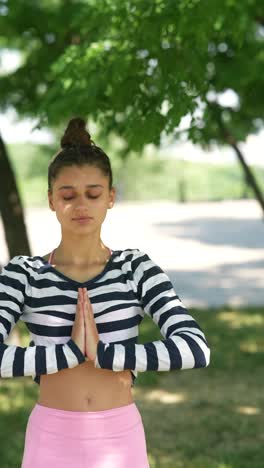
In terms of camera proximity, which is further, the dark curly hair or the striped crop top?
the dark curly hair

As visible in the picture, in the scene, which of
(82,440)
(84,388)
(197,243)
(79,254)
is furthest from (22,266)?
(197,243)

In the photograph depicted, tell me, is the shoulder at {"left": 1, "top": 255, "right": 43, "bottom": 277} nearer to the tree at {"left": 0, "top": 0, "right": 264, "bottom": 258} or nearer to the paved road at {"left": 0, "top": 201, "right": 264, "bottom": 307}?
the tree at {"left": 0, "top": 0, "right": 264, "bottom": 258}

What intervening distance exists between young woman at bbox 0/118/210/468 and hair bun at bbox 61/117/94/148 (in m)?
0.06

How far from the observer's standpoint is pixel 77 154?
227 centimetres

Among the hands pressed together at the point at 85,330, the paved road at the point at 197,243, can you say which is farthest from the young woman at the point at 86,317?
the paved road at the point at 197,243

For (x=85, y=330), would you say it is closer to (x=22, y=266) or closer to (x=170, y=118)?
(x=22, y=266)

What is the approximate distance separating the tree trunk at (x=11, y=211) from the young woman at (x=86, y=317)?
626 centimetres

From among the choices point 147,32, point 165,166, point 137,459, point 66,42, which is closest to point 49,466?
point 137,459

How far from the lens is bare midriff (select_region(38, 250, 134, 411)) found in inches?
86.0

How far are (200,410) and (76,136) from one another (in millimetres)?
4486

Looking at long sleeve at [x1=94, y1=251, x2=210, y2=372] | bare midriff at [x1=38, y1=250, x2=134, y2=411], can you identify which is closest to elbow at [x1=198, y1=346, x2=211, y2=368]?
long sleeve at [x1=94, y1=251, x2=210, y2=372]

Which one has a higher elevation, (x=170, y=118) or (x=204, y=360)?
(x=170, y=118)

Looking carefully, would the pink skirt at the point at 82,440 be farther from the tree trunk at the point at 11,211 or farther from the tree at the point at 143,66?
the tree trunk at the point at 11,211

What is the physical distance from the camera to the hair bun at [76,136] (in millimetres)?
2350
